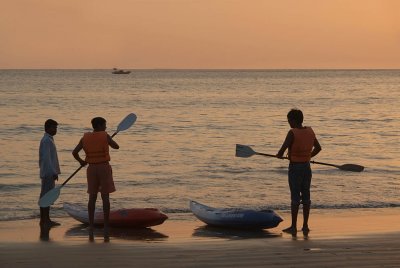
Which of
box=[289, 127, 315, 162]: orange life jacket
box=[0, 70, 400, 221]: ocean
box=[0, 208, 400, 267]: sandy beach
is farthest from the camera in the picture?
box=[0, 70, 400, 221]: ocean

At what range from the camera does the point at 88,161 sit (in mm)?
11062

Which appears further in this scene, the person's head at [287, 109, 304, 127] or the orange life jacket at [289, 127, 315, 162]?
the orange life jacket at [289, 127, 315, 162]

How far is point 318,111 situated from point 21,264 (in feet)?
172

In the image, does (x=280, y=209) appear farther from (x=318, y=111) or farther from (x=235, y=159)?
(x=318, y=111)

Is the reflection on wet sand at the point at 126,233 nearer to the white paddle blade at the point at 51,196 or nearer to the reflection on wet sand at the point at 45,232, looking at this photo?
the reflection on wet sand at the point at 45,232

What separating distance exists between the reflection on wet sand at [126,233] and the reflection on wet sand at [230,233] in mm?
654

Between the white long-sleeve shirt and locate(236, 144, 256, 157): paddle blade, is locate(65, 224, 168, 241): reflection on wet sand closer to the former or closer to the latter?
the white long-sleeve shirt

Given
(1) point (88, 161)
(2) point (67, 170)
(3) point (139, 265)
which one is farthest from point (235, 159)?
(3) point (139, 265)

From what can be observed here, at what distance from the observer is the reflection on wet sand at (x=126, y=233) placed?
12203mm

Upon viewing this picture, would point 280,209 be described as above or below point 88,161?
below

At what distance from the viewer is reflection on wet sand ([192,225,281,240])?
1231 cm

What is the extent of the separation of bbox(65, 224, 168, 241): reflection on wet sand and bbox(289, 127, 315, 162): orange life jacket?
2.17m

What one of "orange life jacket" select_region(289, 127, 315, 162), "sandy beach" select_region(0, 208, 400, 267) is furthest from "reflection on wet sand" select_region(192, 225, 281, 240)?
"orange life jacket" select_region(289, 127, 315, 162)

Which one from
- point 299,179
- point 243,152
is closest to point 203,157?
point 243,152
